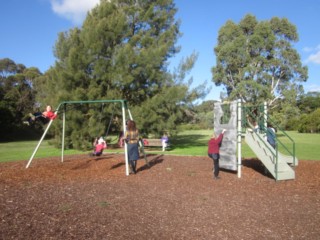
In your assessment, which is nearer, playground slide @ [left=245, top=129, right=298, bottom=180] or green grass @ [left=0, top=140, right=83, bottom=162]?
playground slide @ [left=245, top=129, right=298, bottom=180]

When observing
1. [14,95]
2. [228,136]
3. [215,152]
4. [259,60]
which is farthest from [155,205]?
[14,95]

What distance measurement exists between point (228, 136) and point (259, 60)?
3152 cm

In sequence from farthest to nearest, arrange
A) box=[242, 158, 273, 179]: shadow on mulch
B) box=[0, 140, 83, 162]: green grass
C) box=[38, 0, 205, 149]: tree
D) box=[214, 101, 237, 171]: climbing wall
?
1. box=[38, 0, 205, 149]: tree
2. box=[0, 140, 83, 162]: green grass
3. box=[242, 158, 273, 179]: shadow on mulch
4. box=[214, 101, 237, 171]: climbing wall

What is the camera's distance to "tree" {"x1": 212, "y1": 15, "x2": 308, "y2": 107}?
39406 mm

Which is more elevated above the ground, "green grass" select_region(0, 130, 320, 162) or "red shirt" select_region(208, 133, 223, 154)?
Answer: "red shirt" select_region(208, 133, 223, 154)

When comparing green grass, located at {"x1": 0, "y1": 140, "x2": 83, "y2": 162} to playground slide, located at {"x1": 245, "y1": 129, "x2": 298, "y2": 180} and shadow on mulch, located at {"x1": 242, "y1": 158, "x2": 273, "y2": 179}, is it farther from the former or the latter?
playground slide, located at {"x1": 245, "y1": 129, "x2": 298, "y2": 180}

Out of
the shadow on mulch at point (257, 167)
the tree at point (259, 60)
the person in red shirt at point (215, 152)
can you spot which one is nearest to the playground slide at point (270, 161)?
the shadow on mulch at point (257, 167)

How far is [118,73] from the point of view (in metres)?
21.4

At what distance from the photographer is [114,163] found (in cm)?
1360

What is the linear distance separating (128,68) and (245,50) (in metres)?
23.1

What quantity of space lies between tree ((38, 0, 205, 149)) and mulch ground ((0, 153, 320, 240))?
10.3 meters

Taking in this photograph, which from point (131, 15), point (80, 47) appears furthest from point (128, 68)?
point (131, 15)

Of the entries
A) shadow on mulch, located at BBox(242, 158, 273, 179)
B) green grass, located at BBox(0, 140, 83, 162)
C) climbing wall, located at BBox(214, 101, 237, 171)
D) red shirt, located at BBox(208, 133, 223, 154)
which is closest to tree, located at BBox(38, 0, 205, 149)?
green grass, located at BBox(0, 140, 83, 162)

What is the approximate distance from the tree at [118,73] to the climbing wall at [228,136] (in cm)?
956
